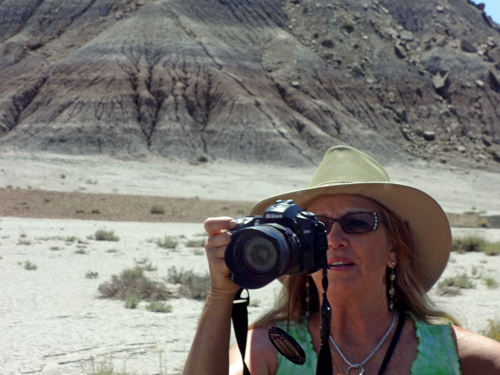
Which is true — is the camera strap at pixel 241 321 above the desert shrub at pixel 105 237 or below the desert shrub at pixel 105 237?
above

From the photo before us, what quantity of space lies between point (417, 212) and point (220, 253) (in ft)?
3.28

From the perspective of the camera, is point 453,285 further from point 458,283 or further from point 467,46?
point 467,46

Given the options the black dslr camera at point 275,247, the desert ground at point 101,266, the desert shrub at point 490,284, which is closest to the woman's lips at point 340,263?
the black dslr camera at point 275,247

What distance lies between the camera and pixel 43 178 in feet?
98.1

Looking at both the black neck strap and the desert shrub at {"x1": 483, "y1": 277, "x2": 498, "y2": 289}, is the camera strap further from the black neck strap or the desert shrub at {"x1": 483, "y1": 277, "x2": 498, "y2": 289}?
the desert shrub at {"x1": 483, "y1": 277, "x2": 498, "y2": 289}

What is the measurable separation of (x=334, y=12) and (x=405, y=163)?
815 inches

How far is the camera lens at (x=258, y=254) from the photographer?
1993 millimetres

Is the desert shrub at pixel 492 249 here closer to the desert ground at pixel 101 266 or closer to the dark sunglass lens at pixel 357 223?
the desert ground at pixel 101 266

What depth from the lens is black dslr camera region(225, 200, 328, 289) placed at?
1983mm

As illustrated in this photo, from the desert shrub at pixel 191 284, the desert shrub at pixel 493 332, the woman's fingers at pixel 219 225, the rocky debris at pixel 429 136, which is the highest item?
the rocky debris at pixel 429 136

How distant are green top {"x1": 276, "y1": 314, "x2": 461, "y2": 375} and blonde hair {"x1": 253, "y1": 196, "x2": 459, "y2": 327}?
142 mm

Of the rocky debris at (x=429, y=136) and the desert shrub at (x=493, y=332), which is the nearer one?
the desert shrub at (x=493, y=332)

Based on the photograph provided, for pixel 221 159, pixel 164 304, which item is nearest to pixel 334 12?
pixel 221 159

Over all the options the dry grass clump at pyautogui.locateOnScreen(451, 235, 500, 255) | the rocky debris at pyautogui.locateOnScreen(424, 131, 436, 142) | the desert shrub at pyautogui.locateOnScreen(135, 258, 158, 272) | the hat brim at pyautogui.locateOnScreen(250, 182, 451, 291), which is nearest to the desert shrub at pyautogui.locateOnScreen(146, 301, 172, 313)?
the desert shrub at pyautogui.locateOnScreen(135, 258, 158, 272)
